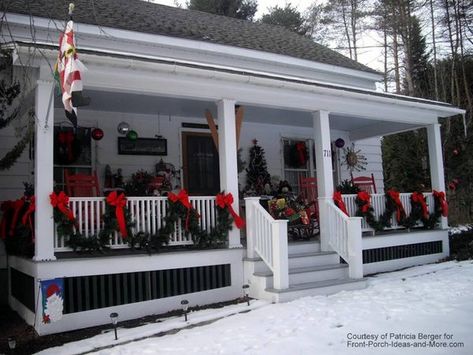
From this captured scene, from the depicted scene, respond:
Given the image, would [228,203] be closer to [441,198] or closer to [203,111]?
[203,111]

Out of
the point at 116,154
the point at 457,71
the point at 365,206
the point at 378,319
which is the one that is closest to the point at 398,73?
the point at 457,71

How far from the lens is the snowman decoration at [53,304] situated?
5.64 m

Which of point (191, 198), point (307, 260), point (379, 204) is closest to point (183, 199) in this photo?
point (191, 198)

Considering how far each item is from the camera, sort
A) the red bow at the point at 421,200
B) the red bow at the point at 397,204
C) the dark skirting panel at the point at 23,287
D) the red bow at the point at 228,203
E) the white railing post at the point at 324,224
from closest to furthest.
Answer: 1. the dark skirting panel at the point at 23,287
2. the red bow at the point at 228,203
3. the white railing post at the point at 324,224
4. the red bow at the point at 397,204
5. the red bow at the point at 421,200

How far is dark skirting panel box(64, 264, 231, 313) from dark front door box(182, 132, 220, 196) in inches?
112

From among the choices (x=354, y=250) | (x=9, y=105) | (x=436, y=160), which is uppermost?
(x=9, y=105)

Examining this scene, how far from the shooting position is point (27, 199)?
23.5 ft

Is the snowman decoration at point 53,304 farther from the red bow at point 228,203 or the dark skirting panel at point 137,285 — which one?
the red bow at point 228,203

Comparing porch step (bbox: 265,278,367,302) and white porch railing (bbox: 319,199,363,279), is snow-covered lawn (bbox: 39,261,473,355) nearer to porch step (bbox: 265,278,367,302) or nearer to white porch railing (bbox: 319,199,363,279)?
porch step (bbox: 265,278,367,302)

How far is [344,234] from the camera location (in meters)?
7.97

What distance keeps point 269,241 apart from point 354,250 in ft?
5.30

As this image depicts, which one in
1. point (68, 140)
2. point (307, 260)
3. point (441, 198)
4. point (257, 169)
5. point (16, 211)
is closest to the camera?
point (16, 211)

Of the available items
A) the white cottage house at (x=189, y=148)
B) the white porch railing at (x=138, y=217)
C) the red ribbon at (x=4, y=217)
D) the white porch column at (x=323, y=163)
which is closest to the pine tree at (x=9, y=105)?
the white cottage house at (x=189, y=148)

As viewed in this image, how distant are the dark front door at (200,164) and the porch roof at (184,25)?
211 cm
